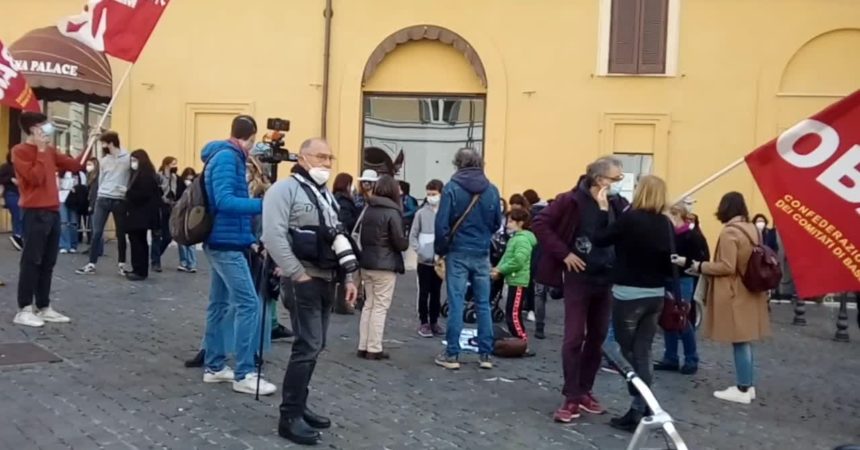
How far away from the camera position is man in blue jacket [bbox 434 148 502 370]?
8328 mm

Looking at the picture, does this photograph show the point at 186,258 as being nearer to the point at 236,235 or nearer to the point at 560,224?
the point at 236,235

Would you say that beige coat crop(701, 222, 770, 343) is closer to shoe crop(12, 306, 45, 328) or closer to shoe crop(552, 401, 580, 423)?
shoe crop(552, 401, 580, 423)

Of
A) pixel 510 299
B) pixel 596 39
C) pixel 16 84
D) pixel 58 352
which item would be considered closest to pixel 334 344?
pixel 510 299

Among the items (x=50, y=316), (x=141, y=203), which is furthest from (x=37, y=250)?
(x=141, y=203)

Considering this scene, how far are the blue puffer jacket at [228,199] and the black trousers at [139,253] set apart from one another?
245 inches

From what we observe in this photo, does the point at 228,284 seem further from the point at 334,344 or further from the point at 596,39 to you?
the point at 596,39

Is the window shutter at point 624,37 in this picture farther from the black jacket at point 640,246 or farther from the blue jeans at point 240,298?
the blue jeans at point 240,298

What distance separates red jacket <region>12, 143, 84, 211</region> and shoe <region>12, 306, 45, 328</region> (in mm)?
1059

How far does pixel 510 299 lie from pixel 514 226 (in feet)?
2.78

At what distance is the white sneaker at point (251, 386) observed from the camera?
23.0 ft

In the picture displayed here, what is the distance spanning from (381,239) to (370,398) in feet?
6.24

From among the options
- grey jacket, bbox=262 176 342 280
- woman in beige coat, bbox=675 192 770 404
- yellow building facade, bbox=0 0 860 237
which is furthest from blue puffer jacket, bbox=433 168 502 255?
yellow building facade, bbox=0 0 860 237

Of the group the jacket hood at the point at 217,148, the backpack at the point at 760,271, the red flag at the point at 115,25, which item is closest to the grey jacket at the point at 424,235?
Answer: the red flag at the point at 115,25

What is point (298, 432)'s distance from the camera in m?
5.90
